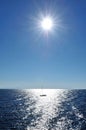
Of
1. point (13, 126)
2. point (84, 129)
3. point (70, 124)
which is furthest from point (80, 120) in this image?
point (13, 126)

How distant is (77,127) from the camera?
70062mm

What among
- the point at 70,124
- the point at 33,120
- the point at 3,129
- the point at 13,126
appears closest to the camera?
the point at 3,129

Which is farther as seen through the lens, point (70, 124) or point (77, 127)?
point (70, 124)

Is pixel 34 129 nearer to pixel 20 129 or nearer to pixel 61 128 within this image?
pixel 20 129

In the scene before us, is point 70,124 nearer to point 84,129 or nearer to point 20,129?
point 84,129

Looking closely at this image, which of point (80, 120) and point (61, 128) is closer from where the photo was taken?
point (61, 128)

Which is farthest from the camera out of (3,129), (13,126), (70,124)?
(70,124)

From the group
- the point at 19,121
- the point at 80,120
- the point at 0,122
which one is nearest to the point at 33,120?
the point at 19,121

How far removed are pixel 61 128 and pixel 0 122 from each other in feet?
69.6

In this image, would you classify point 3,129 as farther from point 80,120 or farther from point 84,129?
point 80,120

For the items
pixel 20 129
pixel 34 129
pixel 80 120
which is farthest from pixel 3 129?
pixel 80 120

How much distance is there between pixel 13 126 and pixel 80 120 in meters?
25.0

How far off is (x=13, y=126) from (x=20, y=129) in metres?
5.13

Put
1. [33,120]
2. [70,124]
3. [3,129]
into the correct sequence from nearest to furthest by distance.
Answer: [3,129]
[70,124]
[33,120]
